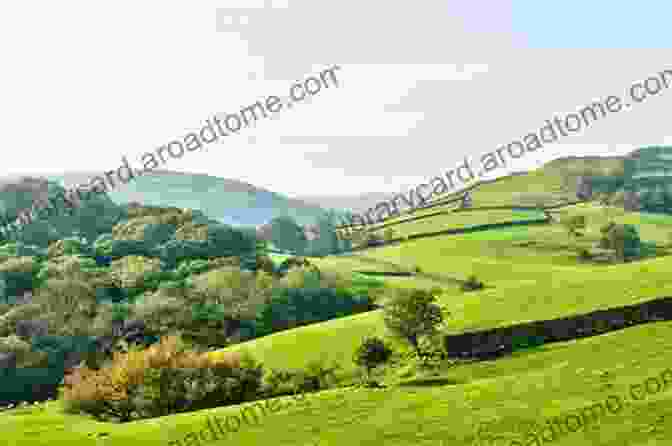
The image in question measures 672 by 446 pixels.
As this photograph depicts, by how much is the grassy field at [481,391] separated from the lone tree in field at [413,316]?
3.76ft

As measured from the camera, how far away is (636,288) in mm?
40156

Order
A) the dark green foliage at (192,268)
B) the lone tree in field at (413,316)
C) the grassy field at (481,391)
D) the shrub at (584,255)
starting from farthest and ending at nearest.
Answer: the shrub at (584,255) → the dark green foliage at (192,268) → the lone tree in field at (413,316) → the grassy field at (481,391)

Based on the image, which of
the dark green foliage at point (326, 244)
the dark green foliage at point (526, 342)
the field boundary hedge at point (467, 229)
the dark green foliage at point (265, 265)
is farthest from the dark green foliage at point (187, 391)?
the dark green foliage at point (326, 244)

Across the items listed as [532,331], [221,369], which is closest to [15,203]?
[221,369]

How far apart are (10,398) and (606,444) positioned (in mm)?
70620

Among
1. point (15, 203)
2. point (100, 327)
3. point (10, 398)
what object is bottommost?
point (10, 398)

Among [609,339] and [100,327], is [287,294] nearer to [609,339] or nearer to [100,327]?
[100,327]

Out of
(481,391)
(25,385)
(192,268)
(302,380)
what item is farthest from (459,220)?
(481,391)

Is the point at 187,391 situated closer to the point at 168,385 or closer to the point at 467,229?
the point at 168,385

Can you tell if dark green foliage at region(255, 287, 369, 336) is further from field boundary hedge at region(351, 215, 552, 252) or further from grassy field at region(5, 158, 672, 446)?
field boundary hedge at region(351, 215, 552, 252)

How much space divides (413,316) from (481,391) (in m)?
10.2

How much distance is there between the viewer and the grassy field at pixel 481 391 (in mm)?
24000

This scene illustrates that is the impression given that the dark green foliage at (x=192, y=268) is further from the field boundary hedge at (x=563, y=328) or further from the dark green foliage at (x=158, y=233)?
the field boundary hedge at (x=563, y=328)

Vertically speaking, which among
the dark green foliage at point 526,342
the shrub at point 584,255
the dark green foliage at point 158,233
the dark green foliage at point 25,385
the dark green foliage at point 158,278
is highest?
the dark green foliage at point 158,233
